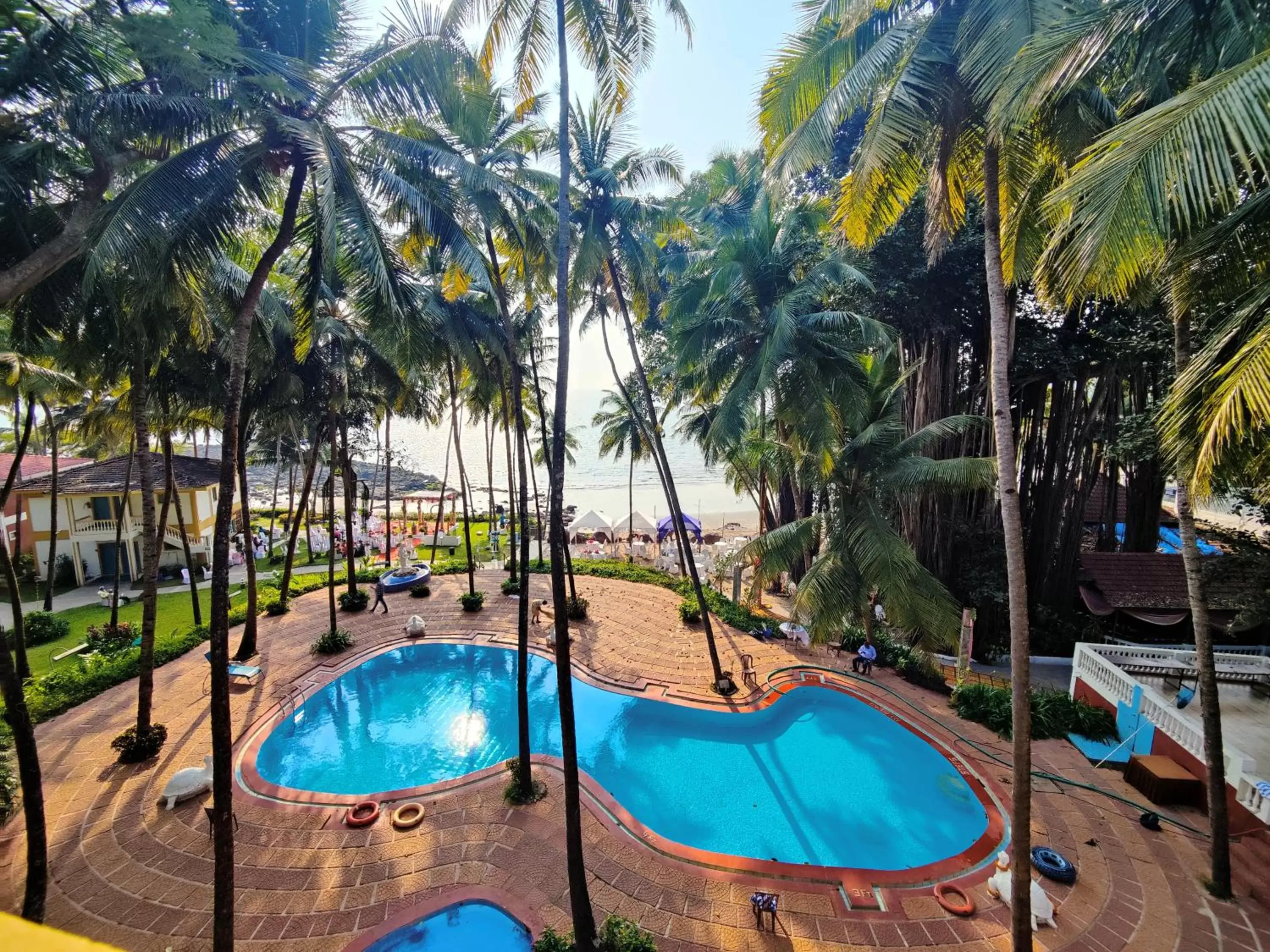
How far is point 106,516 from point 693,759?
86.8 feet

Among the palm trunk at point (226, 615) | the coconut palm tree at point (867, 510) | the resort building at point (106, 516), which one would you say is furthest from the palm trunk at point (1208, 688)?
the resort building at point (106, 516)

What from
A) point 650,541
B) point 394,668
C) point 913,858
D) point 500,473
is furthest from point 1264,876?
point 500,473

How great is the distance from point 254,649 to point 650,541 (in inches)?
771

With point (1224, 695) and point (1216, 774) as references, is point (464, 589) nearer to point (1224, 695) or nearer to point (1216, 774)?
point (1216, 774)

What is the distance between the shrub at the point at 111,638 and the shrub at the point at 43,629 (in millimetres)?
1375

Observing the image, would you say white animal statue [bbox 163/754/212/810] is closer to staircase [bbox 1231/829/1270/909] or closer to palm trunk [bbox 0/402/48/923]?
palm trunk [bbox 0/402/48/923]

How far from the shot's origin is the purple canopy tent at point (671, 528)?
26.3 metres

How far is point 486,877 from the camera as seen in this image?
6848mm

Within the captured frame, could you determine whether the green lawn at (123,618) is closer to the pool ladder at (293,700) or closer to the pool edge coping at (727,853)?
the pool ladder at (293,700)

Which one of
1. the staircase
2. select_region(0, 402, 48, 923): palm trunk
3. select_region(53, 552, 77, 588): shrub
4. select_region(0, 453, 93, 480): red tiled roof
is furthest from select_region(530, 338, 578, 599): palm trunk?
select_region(53, 552, 77, 588): shrub

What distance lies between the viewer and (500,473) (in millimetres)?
89438

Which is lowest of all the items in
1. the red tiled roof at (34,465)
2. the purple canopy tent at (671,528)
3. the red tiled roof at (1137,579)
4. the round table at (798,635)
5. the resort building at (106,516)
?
the round table at (798,635)

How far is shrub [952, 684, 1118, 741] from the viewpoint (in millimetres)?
9914

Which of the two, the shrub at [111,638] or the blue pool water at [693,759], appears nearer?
the blue pool water at [693,759]
